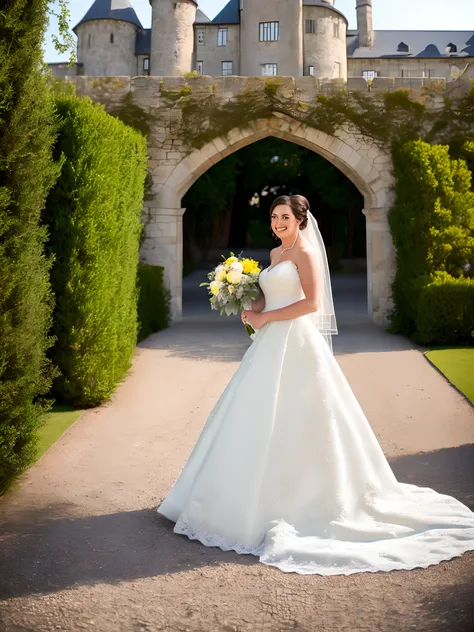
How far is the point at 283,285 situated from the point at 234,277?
0.33 meters

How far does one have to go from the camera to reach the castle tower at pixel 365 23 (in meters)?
40.6

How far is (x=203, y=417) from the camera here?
6.70m

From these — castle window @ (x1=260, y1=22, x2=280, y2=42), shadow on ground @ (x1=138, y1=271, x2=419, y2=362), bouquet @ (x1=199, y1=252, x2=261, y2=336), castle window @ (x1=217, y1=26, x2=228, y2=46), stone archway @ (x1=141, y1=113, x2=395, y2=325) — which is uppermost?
castle window @ (x1=217, y1=26, x2=228, y2=46)

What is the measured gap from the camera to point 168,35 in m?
34.5

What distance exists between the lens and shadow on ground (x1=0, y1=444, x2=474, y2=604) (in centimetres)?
329

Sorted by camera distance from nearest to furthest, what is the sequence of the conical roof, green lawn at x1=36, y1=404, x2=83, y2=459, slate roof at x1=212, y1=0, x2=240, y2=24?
1. green lawn at x1=36, y1=404, x2=83, y2=459
2. the conical roof
3. slate roof at x1=212, y1=0, x2=240, y2=24

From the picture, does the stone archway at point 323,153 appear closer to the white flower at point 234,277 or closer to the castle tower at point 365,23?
the white flower at point 234,277

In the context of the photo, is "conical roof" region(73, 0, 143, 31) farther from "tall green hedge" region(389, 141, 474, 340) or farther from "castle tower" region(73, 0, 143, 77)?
"tall green hedge" region(389, 141, 474, 340)

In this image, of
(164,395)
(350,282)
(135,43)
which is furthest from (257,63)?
(164,395)

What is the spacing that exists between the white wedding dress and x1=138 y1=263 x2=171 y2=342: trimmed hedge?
6694 mm

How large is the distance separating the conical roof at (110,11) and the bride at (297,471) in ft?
119

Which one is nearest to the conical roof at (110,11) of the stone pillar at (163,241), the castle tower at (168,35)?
the castle tower at (168,35)

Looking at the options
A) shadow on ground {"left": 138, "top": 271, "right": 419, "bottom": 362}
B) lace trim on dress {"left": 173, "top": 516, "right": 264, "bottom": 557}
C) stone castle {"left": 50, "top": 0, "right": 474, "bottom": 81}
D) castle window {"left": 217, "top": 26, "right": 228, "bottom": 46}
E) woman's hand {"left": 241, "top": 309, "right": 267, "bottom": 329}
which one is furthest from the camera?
castle window {"left": 217, "top": 26, "right": 228, "bottom": 46}

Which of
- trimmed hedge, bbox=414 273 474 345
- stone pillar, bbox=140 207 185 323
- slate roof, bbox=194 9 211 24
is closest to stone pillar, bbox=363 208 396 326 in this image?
trimmed hedge, bbox=414 273 474 345
